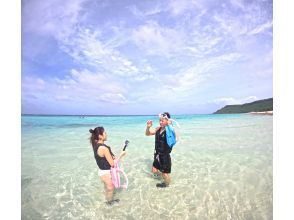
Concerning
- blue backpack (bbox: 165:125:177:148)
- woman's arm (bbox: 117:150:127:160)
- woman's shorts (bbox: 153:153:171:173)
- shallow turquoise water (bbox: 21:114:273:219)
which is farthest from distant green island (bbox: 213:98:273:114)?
woman's arm (bbox: 117:150:127:160)

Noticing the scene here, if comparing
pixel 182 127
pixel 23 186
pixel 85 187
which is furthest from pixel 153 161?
pixel 23 186

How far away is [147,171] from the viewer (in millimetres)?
4699

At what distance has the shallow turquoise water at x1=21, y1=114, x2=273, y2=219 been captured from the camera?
15.0 feet

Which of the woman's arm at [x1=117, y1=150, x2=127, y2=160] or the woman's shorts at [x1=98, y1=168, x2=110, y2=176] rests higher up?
the woman's arm at [x1=117, y1=150, x2=127, y2=160]

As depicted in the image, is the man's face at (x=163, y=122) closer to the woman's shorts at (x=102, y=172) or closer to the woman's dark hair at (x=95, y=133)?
the woman's dark hair at (x=95, y=133)

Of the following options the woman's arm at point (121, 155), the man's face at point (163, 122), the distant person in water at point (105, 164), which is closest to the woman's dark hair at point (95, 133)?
the distant person in water at point (105, 164)

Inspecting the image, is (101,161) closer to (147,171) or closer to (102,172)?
(102,172)

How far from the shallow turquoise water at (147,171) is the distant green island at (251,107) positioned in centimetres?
10

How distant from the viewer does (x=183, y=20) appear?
15.8 feet

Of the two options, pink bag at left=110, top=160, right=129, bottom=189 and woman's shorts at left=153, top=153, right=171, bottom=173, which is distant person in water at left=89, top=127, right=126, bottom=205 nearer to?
pink bag at left=110, top=160, right=129, bottom=189

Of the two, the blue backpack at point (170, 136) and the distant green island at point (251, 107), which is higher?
the distant green island at point (251, 107)

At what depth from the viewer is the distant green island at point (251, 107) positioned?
4.94 metres

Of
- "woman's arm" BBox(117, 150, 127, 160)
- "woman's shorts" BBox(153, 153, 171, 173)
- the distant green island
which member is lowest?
"woman's shorts" BBox(153, 153, 171, 173)

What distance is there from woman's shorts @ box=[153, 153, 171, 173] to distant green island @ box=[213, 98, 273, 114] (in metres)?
0.95
